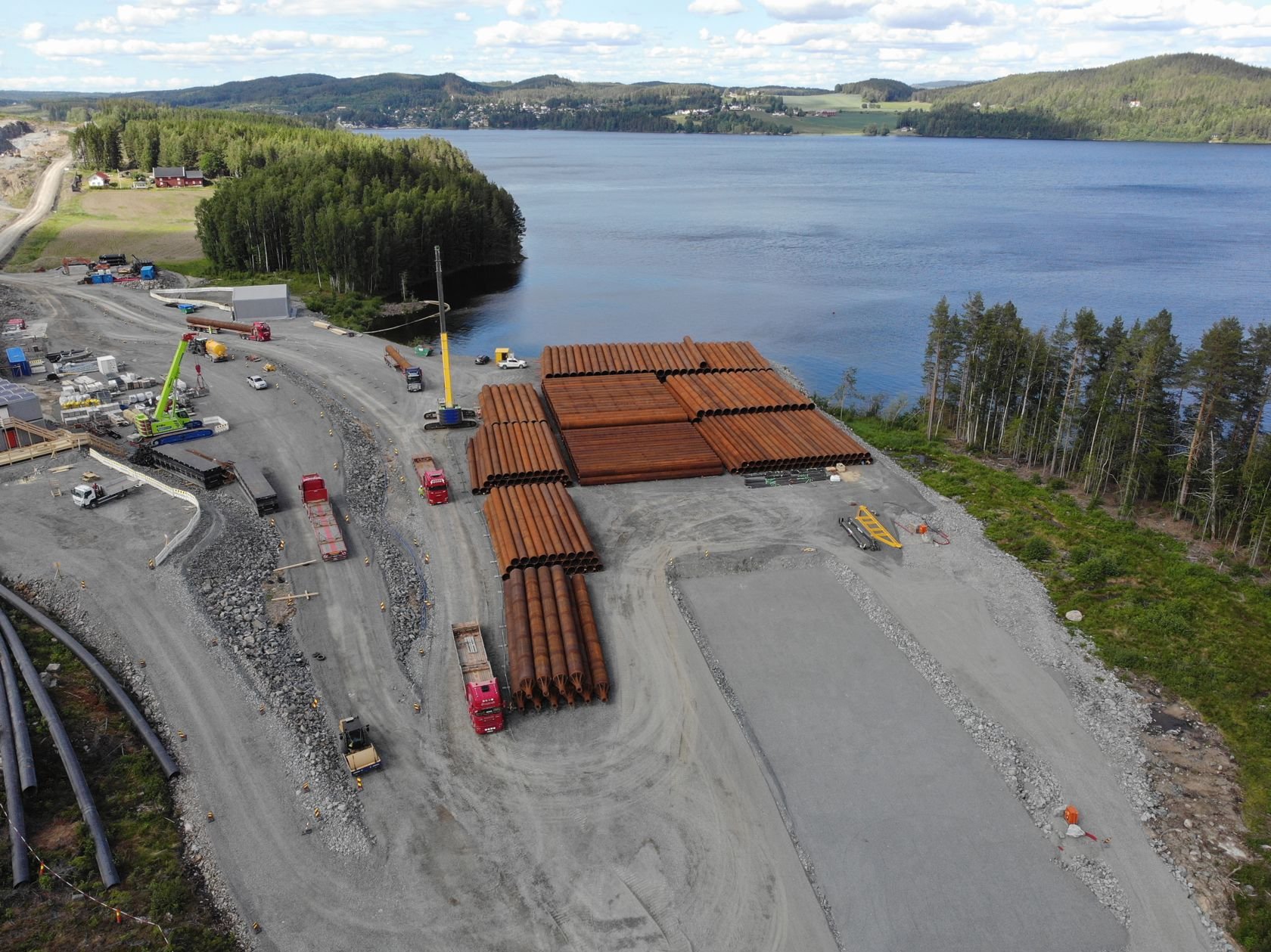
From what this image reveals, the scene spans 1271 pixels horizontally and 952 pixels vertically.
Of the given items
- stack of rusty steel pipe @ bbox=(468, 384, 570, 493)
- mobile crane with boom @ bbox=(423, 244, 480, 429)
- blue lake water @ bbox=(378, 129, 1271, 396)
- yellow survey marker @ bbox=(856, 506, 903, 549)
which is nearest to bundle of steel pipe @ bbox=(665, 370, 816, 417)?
stack of rusty steel pipe @ bbox=(468, 384, 570, 493)

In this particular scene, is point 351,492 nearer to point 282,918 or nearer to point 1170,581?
point 282,918

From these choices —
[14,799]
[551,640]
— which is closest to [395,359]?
[551,640]

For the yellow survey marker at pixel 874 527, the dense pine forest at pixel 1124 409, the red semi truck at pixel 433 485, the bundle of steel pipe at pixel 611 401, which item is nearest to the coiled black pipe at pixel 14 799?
the red semi truck at pixel 433 485

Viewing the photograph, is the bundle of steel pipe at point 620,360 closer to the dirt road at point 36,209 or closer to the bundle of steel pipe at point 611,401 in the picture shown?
the bundle of steel pipe at point 611,401

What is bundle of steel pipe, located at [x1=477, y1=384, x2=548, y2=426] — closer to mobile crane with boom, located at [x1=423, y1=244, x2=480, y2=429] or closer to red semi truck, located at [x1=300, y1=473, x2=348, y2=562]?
mobile crane with boom, located at [x1=423, y1=244, x2=480, y2=429]

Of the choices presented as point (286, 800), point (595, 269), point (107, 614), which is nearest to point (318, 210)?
point (595, 269)
